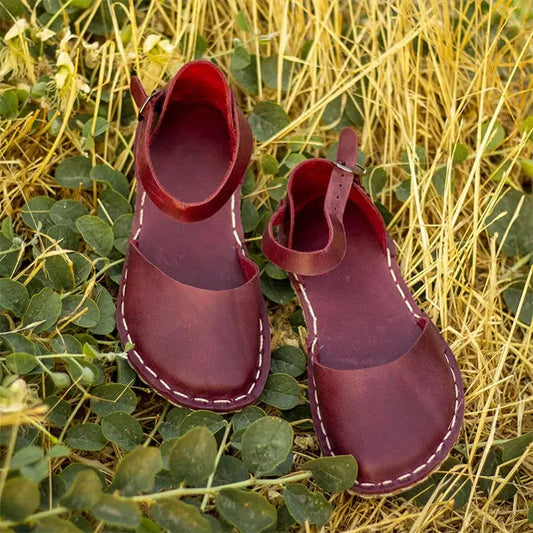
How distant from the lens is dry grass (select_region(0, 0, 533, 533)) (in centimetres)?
144

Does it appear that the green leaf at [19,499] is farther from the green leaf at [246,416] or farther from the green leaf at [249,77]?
the green leaf at [249,77]

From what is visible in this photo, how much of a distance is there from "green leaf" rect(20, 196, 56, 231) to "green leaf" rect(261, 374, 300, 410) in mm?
530

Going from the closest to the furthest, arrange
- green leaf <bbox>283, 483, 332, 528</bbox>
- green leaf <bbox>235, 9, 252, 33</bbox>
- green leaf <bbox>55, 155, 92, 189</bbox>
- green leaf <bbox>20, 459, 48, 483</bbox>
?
green leaf <bbox>20, 459, 48, 483</bbox> < green leaf <bbox>283, 483, 332, 528</bbox> < green leaf <bbox>55, 155, 92, 189</bbox> < green leaf <bbox>235, 9, 252, 33</bbox>

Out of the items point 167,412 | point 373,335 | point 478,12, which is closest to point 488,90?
point 478,12

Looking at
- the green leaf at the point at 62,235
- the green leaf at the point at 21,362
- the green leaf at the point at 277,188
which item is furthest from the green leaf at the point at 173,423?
the green leaf at the point at 277,188

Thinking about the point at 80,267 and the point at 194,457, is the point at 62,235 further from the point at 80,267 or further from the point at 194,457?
the point at 194,457

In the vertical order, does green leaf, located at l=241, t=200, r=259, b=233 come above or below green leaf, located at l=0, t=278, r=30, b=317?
above

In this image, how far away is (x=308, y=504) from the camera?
3.90 ft

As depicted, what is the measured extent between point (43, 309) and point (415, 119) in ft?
2.83

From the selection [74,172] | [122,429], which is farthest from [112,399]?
[74,172]

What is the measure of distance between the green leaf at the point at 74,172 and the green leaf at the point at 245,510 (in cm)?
72

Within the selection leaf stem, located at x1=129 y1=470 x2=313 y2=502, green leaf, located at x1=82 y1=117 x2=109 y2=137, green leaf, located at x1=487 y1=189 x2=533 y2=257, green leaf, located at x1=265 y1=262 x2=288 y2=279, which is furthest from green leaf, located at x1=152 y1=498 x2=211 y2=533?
green leaf, located at x1=487 y1=189 x2=533 y2=257

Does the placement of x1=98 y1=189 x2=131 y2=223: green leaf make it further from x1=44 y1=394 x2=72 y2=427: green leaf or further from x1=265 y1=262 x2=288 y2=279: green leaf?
x1=44 y1=394 x2=72 y2=427: green leaf

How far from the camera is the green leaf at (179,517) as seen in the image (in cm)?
101
